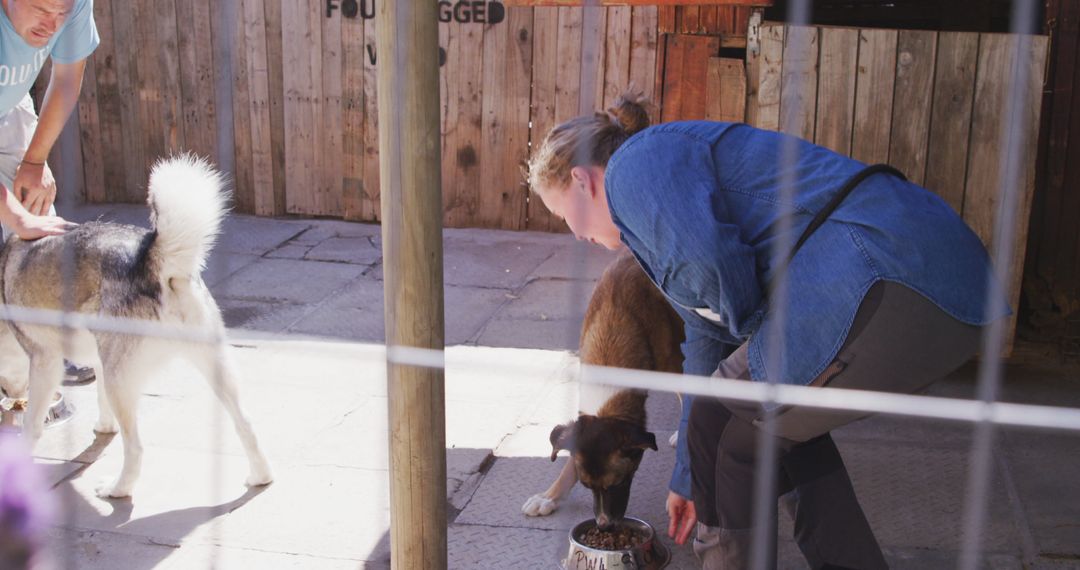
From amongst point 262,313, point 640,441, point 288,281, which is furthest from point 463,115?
point 640,441

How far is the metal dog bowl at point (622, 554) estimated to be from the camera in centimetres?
317

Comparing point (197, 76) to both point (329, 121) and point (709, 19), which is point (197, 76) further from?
point (709, 19)

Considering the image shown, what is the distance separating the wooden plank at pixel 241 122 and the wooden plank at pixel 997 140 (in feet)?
17.8

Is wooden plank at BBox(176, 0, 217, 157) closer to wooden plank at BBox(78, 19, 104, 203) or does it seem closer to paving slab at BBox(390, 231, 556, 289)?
wooden plank at BBox(78, 19, 104, 203)

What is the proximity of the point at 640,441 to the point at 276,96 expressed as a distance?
5.66m

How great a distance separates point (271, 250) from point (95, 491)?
362 cm

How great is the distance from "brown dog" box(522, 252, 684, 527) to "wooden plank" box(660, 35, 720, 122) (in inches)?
90.4

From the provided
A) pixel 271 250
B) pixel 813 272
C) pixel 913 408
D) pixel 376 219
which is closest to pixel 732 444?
pixel 813 272

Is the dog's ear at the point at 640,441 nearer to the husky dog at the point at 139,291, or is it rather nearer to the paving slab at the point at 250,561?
the paving slab at the point at 250,561

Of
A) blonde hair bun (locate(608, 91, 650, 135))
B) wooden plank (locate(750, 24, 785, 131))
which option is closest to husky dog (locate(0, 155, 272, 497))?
blonde hair bun (locate(608, 91, 650, 135))

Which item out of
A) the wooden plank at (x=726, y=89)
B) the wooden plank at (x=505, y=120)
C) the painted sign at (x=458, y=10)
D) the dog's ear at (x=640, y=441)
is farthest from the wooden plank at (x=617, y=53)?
the dog's ear at (x=640, y=441)

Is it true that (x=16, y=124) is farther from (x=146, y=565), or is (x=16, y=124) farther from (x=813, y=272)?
(x=813, y=272)

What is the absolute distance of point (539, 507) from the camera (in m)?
3.72

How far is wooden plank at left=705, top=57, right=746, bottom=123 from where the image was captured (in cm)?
526
